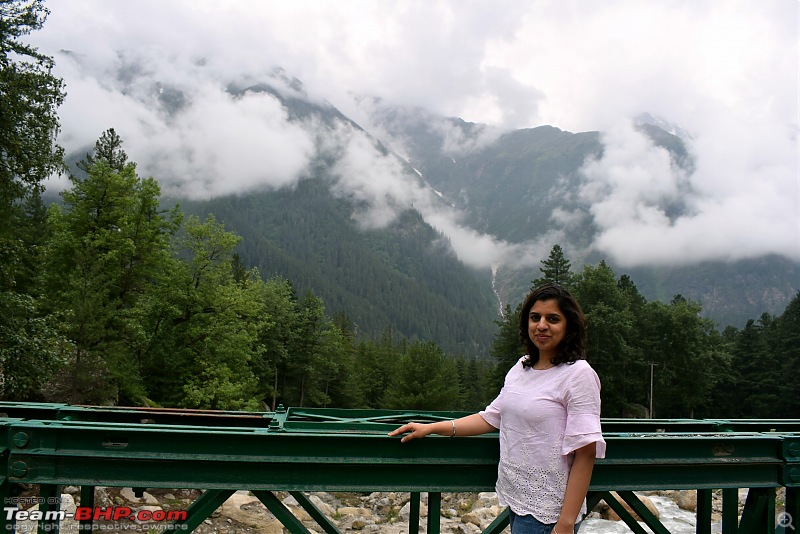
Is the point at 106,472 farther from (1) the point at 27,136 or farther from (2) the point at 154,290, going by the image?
(2) the point at 154,290

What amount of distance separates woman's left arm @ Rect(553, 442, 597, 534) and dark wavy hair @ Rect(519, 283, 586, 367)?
1.67 ft

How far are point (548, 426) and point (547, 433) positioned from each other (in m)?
0.04

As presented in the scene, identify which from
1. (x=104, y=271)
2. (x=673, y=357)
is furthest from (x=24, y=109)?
(x=673, y=357)

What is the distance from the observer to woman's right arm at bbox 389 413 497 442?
10.2ft

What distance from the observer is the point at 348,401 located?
5378 centimetres

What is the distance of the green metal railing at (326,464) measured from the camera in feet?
9.73

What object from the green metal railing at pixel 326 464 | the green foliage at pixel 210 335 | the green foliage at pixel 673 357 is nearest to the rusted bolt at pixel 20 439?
the green metal railing at pixel 326 464

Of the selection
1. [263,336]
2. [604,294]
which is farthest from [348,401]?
[604,294]

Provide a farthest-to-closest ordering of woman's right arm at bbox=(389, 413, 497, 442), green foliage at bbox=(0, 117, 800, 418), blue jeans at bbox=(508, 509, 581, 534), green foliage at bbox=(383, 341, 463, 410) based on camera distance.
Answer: green foliage at bbox=(383, 341, 463, 410) → green foliage at bbox=(0, 117, 800, 418) → woman's right arm at bbox=(389, 413, 497, 442) → blue jeans at bbox=(508, 509, 581, 534)

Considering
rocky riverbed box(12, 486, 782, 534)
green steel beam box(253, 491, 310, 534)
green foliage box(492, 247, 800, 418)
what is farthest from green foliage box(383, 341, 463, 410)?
green steel beam box(253, 491, 310, 534)

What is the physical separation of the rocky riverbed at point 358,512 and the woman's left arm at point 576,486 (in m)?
6.39

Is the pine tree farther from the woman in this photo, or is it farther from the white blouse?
the white blouse

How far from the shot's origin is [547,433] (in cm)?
281

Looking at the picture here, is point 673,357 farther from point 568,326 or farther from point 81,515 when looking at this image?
point 81,515
